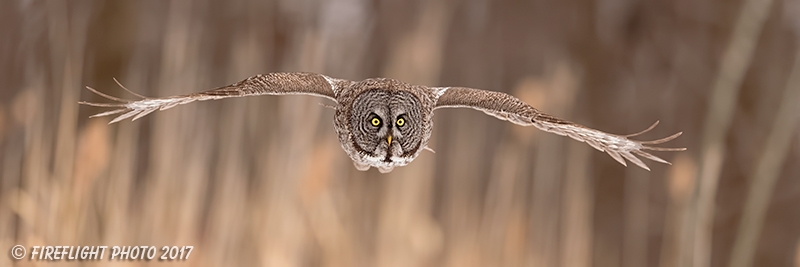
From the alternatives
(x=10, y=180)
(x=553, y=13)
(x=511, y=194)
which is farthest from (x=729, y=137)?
(x=10, y=180)

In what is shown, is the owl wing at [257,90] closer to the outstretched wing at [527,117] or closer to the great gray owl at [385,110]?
the great gray owl at [385,110]

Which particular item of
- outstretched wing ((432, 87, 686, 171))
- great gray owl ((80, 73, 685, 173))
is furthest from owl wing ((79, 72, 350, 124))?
outstretched wing ((432, 87, 686, 171))

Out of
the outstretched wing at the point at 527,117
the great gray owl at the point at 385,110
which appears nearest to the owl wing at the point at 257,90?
the great gray owl at the point at 385,110

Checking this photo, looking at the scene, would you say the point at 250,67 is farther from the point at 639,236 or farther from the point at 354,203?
the point at 639,236

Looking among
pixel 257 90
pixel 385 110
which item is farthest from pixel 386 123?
pixel 257 90

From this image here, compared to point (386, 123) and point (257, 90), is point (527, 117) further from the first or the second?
point (257, 90)

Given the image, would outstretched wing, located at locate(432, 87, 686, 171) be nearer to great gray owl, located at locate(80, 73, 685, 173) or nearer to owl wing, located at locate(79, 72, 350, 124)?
great gray owl, located at locate(80, 73, 685, 173)
